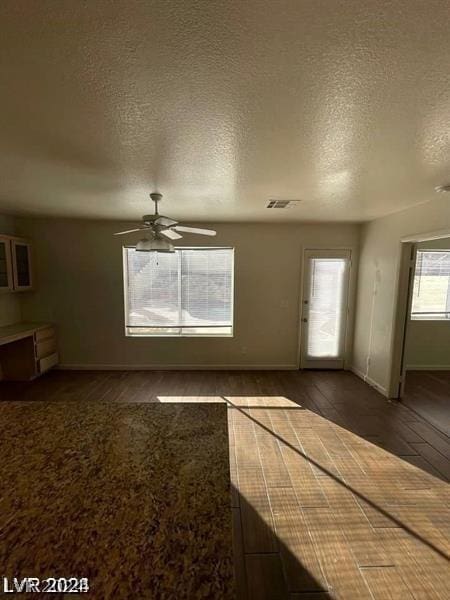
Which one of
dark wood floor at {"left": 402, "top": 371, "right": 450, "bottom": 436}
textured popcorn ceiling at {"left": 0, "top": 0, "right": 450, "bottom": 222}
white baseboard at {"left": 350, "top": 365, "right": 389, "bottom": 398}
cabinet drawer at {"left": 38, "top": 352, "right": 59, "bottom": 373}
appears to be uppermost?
textured popcorn ceiling at {"left": 0, "top": 0, "right": 450, "bottom": 222}

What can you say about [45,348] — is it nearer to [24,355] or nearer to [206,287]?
[24,355]

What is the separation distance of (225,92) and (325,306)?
4033mm

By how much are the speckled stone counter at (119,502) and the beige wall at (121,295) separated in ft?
10.7

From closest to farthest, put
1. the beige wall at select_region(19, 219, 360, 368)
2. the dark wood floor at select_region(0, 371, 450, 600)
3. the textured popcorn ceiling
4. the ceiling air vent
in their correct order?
the textured popcorn ceiling, the dark wood floor at select_region(0, 371, 450, 600), the ceiling air vent, the beige wall at select_region(19, 219, 360, 368)

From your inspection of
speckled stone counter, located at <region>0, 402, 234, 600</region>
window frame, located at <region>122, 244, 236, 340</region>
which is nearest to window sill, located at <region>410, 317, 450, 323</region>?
window frame, located at <region>122, 244, 236, 340</region>

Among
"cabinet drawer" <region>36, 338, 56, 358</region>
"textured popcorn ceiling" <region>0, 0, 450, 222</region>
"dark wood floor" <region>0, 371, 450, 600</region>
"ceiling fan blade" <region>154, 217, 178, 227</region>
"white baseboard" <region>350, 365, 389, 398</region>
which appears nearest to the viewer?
"textured popcorn ceiling" <region>0, 0, 450, 222</region>

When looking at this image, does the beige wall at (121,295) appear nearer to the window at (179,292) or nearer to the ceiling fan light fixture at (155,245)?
the window at (179,292)

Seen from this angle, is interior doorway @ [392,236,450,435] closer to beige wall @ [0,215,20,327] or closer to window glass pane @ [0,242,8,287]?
window glass pane @ [0,242,8,287]

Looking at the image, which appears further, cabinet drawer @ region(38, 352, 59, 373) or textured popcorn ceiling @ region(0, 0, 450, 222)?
cabinet drawer @ region(38, 352, 59, 373)

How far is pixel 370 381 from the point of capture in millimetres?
4199

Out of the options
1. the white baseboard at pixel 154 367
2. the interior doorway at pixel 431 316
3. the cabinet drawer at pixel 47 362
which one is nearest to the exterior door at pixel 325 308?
the white baseboard at pixel 154 367

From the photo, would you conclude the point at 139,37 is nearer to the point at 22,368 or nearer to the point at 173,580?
the point at 173,580

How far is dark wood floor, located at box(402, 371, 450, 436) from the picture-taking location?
127 inches

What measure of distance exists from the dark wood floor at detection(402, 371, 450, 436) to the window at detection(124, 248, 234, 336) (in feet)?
9.44
